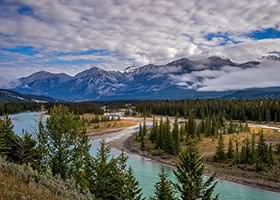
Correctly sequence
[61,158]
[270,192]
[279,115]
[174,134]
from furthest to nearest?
[279,115] < [174,134] < [270,192] < [61,158]

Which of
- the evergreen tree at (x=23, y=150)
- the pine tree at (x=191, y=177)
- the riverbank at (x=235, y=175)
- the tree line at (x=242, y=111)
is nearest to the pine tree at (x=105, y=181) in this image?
the pine tree at (x=191, y=177)

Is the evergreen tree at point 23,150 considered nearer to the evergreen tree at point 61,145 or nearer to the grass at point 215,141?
the evergreen tree at point 61,145

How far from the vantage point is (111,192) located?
2967 cm

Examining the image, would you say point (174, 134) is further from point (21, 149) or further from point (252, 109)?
point (252, 109)

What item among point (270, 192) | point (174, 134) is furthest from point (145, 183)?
point (174, 134)

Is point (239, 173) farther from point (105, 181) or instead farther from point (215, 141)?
point (105, 181)

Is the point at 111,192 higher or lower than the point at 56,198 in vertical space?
lower

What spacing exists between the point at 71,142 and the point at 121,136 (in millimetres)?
89327

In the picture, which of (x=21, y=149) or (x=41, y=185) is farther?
(x=21, y=149)

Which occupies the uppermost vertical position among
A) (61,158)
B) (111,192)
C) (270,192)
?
(61,158)

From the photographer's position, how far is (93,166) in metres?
30.8

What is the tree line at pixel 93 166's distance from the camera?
1105 inches

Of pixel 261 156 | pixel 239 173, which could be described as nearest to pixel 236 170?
pixel 239 173

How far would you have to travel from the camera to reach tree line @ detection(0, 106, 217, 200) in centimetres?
2808
